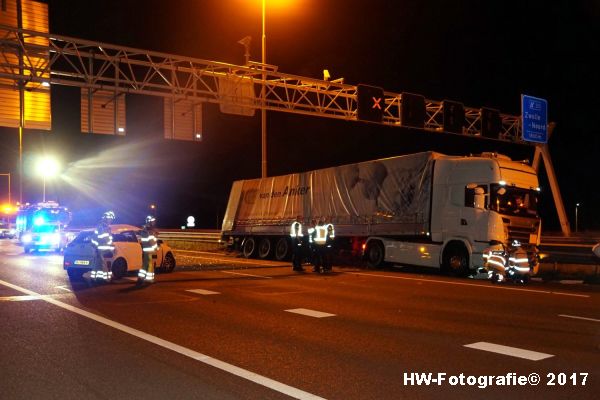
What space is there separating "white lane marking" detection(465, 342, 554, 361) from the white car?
348 inches

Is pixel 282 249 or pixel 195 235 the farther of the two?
pixel 195 235

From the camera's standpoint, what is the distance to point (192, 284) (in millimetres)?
14125

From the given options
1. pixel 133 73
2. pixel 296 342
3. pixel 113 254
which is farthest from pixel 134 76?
pixel 296 342

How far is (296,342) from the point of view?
7.52 meters

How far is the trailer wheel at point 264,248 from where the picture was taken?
2492 cm

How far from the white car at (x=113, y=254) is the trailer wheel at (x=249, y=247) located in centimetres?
1027

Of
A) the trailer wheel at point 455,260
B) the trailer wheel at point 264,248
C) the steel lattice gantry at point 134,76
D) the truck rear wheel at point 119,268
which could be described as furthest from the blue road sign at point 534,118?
the truck rear wheel at point 119,268

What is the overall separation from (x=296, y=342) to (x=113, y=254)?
8413 mm

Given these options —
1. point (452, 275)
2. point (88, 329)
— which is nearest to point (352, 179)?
point (452, 275)

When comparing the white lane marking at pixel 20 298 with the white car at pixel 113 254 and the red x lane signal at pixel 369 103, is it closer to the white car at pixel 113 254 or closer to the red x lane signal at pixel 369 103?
the white car at pixel 113 254

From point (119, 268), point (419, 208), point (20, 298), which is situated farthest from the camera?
point (419, 208)

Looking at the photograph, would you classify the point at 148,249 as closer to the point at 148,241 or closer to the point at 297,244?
the point at 148,241

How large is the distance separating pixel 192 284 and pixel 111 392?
8769 mm

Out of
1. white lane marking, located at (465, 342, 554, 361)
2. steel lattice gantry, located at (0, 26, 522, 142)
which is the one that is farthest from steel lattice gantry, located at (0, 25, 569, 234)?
white lane marking, located at (465, 342, 554, 361)
